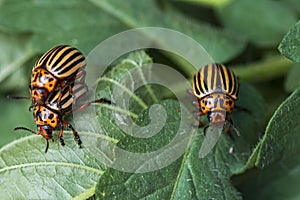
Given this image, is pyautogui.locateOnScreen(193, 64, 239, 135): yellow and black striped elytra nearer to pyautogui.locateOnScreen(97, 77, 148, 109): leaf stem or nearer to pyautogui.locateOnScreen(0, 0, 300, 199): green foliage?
pyautogui.locateOnScreen(0, 0, 300, 199): green foliage

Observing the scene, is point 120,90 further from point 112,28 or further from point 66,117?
point 112,28

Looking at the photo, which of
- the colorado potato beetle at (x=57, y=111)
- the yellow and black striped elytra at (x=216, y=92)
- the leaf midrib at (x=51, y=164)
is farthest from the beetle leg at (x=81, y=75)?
the yellow and black striped elytra at (x=216, y=92)

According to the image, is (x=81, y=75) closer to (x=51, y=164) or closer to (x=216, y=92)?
(x=51, y=164)

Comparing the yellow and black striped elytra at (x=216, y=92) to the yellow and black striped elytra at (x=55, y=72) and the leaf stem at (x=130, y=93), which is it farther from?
the yellow and black striped elytra at (x=55, y=72)

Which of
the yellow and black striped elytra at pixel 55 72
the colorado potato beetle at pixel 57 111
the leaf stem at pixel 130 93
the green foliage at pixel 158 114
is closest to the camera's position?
the green foliage at pixel 158 114

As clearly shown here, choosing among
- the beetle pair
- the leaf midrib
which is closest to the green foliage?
the leaf midrib

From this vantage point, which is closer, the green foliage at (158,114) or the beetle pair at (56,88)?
the green foliage at (158,114)
